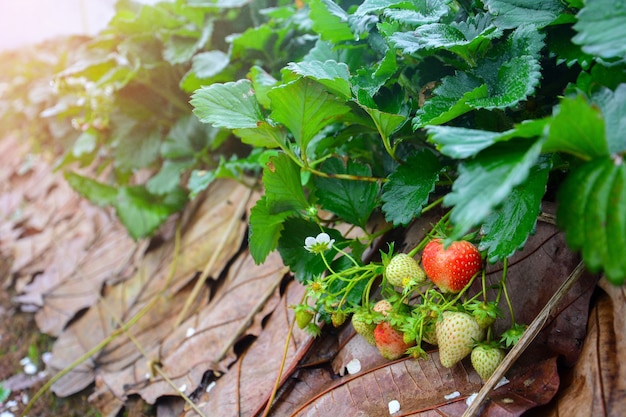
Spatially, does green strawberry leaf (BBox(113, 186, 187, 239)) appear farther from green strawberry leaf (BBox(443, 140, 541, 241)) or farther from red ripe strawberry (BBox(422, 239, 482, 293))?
green strawberry leaf (BBox(443, 140, 541, 241))

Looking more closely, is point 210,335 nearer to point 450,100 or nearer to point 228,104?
point 228,104

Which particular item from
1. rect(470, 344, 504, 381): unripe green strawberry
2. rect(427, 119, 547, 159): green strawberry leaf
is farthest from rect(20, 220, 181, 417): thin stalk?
rect(427, 119, 547, 159): green strawberry leaf

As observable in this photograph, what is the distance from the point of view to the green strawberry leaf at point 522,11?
68cm

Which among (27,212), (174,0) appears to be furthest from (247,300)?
(27,212)

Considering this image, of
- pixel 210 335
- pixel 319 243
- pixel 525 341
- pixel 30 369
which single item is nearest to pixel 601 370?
pixel 525 341

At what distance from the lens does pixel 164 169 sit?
5.03 ft

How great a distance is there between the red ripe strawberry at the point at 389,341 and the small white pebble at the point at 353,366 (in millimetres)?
71

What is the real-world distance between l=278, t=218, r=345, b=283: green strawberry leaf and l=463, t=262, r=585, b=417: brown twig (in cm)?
31

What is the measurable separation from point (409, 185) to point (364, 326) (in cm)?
22

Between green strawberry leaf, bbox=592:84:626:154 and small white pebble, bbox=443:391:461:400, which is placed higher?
green strawberry leaf, bbox=592:84:626:154

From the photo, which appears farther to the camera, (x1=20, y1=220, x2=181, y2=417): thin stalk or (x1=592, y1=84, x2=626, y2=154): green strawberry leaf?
(x1=20, y1=220, x2=181, y2=417): thin stalk

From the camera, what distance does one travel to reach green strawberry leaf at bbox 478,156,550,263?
0.62 metres

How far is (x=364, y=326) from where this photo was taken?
2.47 feet

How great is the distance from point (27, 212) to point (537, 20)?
2.20 metres
